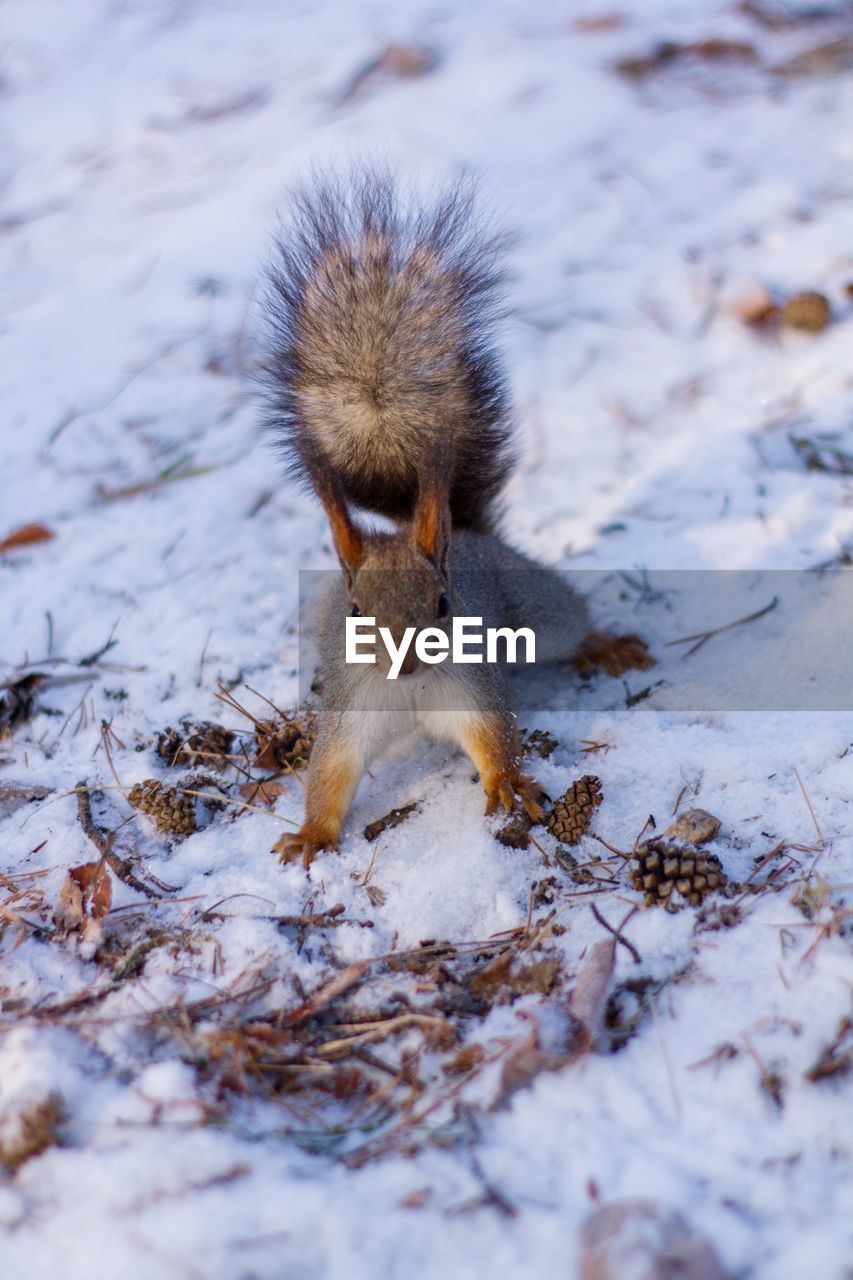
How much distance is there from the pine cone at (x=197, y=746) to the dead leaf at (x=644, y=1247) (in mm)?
1251

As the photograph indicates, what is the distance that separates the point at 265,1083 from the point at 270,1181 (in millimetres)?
171

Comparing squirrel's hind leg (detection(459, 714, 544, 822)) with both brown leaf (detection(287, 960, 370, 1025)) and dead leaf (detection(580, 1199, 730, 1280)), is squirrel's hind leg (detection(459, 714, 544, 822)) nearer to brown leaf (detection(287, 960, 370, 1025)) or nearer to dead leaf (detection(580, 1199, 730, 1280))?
brown leaf (detection(287, 960, 370, 1025))

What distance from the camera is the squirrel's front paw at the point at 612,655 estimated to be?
2365 mm

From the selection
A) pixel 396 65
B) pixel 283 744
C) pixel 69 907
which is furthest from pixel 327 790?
pixel 396 65

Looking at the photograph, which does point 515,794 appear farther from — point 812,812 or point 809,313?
point 809,313

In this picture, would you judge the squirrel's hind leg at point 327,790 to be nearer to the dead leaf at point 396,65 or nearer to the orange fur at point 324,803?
the orange fur at point 324,803

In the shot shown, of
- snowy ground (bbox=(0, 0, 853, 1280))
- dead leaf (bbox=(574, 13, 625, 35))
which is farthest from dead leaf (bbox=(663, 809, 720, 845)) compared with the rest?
dead leaf (bbox=(574, 13, 625, 35))

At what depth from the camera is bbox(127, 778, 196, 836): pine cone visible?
186 centimetres

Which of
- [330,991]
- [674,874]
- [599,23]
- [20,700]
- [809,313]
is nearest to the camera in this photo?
[330,991]

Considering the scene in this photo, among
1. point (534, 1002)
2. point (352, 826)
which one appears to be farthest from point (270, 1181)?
point (352, 826)

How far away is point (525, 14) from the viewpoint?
14.3ft

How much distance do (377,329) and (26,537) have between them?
52.5 inches

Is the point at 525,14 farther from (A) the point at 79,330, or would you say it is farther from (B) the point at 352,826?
(B) the point at 352,826

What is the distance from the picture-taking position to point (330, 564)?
107 inches
